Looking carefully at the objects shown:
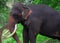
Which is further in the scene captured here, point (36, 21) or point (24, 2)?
point (24, 2)

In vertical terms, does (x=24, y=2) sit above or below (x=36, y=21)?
below

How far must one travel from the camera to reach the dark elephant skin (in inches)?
196

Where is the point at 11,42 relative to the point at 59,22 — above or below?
below

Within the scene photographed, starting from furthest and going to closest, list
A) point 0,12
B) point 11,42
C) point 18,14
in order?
1. point 0,12
2. point 11,42
3. point 18,14

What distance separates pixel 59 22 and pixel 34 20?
443mm

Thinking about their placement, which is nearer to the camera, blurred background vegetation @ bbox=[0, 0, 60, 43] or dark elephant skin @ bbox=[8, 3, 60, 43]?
dark elephant skin @ bbox=[8, 3, 60, 43]

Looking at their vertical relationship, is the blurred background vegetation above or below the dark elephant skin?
below

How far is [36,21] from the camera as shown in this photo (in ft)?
16.5

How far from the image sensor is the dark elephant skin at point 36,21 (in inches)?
196

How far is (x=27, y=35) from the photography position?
17.3 ft

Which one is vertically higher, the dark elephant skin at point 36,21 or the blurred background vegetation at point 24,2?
the dark elephant skin at point 36,21

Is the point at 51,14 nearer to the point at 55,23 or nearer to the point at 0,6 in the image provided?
the point at 55,23

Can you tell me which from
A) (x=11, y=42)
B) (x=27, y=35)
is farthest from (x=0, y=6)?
(x=27, y=35)

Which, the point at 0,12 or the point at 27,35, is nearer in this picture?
the point at 27,35
